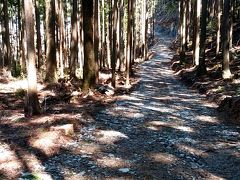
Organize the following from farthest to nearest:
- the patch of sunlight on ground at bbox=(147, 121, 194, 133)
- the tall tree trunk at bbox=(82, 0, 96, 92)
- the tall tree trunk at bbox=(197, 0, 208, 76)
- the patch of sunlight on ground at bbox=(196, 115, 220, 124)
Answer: the tall tree trunk at bbox=(197, 0, 208, 76)
the tall tree trunk at bbox=(82, 0, 96, 92)
the patch of sunlight on ground at bbox=(196, 115, 220, 124)
the patch of sunlight on ground at bbox=(147, 121, 194, 133)

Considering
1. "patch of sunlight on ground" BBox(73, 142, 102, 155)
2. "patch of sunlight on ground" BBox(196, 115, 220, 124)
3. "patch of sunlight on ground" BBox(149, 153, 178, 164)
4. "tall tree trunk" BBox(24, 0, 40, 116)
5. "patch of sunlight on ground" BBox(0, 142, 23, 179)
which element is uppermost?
"tall tree trunk" BBox(24, 0, 40, 116)

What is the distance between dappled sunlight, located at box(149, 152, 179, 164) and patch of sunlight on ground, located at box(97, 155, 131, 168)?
731 mm

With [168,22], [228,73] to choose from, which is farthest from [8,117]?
[168,22]

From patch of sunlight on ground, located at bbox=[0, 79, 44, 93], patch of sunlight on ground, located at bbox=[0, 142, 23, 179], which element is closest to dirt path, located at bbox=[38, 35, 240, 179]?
patch of sunlight on ground, located at bbox=[0, 142, 23, 179]

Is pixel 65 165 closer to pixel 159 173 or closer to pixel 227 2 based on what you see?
pixel 159 173

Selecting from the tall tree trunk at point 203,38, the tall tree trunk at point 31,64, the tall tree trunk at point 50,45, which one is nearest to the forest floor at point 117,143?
the tall tree trunk at point 31,64

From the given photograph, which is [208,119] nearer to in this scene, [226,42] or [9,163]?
[9,163]

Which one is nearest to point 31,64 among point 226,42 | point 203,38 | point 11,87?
point 11,87

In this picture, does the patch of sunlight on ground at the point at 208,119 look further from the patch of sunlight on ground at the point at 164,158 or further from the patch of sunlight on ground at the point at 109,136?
the patch of sunlight on ground at the point at 164,158

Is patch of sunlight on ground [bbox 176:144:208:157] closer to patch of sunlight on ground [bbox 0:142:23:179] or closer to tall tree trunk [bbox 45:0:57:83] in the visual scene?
patch of sunlight on ground [bbox 0:142:23:179]

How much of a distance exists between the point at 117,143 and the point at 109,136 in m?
0.62

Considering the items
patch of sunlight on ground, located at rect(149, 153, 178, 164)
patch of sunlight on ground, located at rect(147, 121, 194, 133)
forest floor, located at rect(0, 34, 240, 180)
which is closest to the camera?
forest floor, located at rect(0, 34, 240, 180)

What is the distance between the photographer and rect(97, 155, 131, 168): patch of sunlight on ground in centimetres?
814

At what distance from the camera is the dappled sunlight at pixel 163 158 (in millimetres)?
8461
